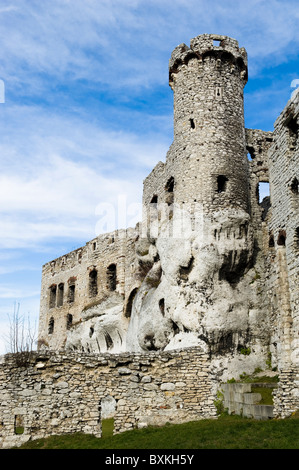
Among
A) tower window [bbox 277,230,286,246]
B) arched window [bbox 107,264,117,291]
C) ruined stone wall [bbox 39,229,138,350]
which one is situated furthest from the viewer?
arched window [bbox 107,264,117,291]

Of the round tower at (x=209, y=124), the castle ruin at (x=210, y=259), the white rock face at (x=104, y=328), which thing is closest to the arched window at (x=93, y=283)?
the white rock face at (x=104, y=328)

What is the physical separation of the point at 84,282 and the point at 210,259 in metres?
15.8

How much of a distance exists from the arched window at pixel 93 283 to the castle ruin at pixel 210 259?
523 centimetres

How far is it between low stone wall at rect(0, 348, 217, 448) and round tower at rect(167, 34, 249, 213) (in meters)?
7.52

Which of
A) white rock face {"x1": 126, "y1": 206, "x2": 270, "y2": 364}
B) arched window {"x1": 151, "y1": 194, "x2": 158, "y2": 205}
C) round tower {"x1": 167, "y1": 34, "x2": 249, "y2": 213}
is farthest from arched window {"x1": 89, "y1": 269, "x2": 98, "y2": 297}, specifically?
round tower {"x1": 167, "y1": 34, "x2": 249, "y2": 213}

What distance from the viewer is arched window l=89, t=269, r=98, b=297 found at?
106ft

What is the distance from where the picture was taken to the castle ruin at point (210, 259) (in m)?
15.3

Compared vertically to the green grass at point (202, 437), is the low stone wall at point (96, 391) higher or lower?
higher

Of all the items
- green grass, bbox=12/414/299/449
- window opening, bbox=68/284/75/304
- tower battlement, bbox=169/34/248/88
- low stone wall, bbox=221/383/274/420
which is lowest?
green grass, bbox=12/414/299/449

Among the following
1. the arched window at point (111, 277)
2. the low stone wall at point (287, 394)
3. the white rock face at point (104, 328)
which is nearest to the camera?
the low stone wall at point (287, 394)

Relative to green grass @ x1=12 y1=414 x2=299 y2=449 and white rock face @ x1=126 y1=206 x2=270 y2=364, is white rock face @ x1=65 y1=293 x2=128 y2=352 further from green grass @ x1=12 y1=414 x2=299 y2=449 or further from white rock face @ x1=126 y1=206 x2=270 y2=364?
green grass @ x1=12 y1=414 x2=299 y2=449

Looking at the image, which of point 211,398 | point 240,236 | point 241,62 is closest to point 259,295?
point 240,236

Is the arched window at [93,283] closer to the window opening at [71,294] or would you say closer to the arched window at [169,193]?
the window opening at [71,294]

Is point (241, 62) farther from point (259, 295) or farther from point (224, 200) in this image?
point (259, 295)
